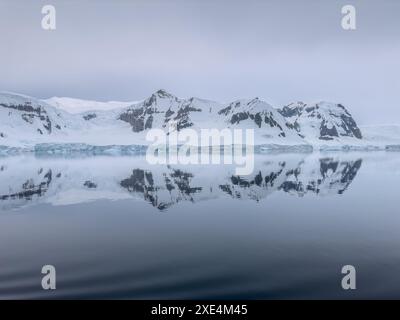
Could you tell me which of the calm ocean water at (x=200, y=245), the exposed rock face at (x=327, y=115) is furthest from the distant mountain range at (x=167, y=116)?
the calm ocean water at (x=200, y=245)

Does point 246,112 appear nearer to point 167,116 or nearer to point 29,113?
point 167,116

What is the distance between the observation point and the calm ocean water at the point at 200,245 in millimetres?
5535

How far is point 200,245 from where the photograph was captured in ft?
25.2

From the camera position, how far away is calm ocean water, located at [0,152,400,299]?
5535 millimetres

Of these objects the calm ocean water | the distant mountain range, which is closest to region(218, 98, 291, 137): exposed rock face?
the distant mountain range

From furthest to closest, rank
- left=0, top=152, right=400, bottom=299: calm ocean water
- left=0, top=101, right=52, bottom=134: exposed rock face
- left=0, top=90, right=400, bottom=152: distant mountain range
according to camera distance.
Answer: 1. left=0, top=101, right=52, bottom=134: exposed rock face
2. left=0, top=90, right=400, bottom=152: distant mountain range
3. left=0, top=152, right=400, bottom=299: calm ocean water

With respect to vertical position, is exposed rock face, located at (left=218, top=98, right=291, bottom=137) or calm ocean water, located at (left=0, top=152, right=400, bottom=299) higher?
exposed rock face, located at (left=218, top=98, right=291, bottom=137)

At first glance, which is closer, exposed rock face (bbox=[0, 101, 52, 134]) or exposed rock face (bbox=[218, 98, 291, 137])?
exposed rock face (bbox=[218, 98, 291, 137])

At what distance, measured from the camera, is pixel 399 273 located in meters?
6.00

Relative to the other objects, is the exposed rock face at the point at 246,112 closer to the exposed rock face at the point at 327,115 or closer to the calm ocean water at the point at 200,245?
the exposed rock face at the point at 327,115

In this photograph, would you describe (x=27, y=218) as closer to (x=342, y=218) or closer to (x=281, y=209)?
(x=281, y=209)

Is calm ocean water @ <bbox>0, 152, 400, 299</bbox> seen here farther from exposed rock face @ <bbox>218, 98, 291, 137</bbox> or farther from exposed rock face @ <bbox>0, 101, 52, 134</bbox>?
exposed rock face @ <bbox>0, 101, 52, 134</bbox>

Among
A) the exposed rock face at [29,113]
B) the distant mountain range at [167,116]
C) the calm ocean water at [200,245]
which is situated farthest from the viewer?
the exposed rock face at [29,113]

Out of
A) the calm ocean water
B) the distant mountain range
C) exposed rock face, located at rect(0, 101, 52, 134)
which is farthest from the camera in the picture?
exposed rock face, located at rect(0, 101, 52, 134)
